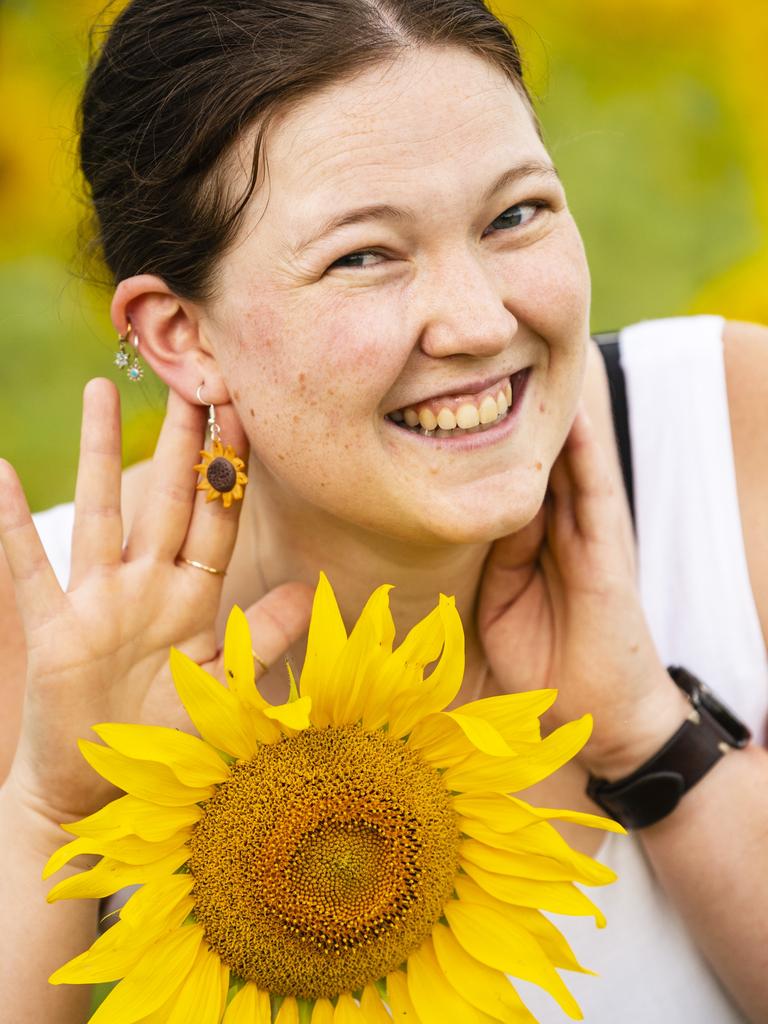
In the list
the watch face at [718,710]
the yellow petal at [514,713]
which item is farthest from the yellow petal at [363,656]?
the watch face at [718,710]

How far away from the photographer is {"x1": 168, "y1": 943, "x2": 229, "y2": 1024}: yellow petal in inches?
60.8

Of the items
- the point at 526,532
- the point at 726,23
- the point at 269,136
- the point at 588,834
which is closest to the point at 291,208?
the point at 269,136

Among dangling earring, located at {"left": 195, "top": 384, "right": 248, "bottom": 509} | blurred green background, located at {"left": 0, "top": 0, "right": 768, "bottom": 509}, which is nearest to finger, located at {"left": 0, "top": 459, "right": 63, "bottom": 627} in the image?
dangling earring, located at {"left": 195, "top": 384, "right": 248, "bottom": 509}

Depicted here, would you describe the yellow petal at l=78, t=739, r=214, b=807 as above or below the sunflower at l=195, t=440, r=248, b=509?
below

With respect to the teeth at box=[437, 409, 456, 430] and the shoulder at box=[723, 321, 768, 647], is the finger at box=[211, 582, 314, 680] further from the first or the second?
the shoulder at box=[723, 321, 768, 647]

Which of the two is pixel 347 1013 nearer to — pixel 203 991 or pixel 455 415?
pixel 203 991

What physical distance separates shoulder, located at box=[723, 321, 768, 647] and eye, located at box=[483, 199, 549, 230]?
814 mm

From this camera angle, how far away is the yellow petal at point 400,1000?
1.56m

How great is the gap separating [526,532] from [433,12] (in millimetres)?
890

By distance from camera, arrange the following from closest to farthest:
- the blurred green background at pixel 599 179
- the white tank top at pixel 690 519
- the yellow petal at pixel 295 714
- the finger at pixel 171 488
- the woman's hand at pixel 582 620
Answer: the yellow petal at pixel 295 714
the finger at pixel 171 488
the woman's hand at pixel 582 620
the white tank top at pixel 690 519
the blurred green background at pixel 599 179

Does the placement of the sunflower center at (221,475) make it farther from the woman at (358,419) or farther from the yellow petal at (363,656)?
the yellow petal at (363,656)

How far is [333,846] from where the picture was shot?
1548 mm

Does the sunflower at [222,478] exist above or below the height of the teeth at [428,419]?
below

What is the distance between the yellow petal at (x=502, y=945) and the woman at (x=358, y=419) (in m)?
0.58
